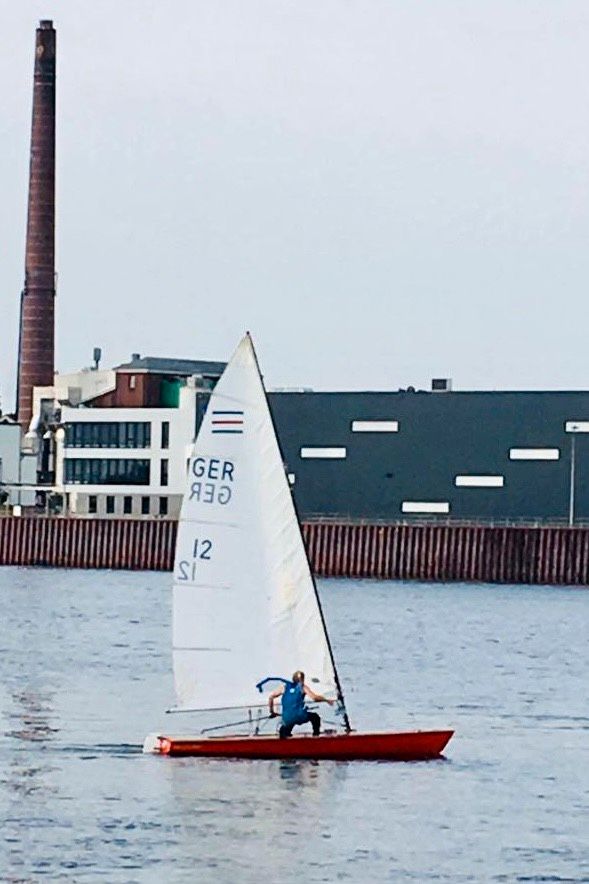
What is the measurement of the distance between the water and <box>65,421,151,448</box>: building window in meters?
59.8

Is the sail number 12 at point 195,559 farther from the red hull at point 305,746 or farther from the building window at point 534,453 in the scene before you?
the building window at point 534,453

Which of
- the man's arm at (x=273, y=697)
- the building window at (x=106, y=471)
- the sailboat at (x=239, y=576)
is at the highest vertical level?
the building window at (x=106, y=471)

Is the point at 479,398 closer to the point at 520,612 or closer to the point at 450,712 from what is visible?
the point at 520,612

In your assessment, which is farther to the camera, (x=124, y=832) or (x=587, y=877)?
(x=124, y=832)

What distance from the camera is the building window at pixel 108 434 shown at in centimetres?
14112

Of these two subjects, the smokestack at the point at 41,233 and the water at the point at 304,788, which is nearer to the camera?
the water at the point at 304,788

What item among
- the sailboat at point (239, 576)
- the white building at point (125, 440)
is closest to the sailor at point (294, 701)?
the sailboat at point (239, 576)

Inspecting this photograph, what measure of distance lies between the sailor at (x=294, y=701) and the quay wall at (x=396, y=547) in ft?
275

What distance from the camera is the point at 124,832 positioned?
4066 centimetres

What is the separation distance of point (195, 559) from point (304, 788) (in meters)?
4.22

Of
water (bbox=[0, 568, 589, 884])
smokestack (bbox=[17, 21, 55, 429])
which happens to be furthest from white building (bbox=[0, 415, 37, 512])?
water (bbox=[0, 568, 589, 884])

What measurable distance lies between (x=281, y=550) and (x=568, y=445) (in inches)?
3355

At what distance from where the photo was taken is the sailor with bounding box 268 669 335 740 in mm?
43688

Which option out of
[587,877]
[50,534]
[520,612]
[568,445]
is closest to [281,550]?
[587,877]
